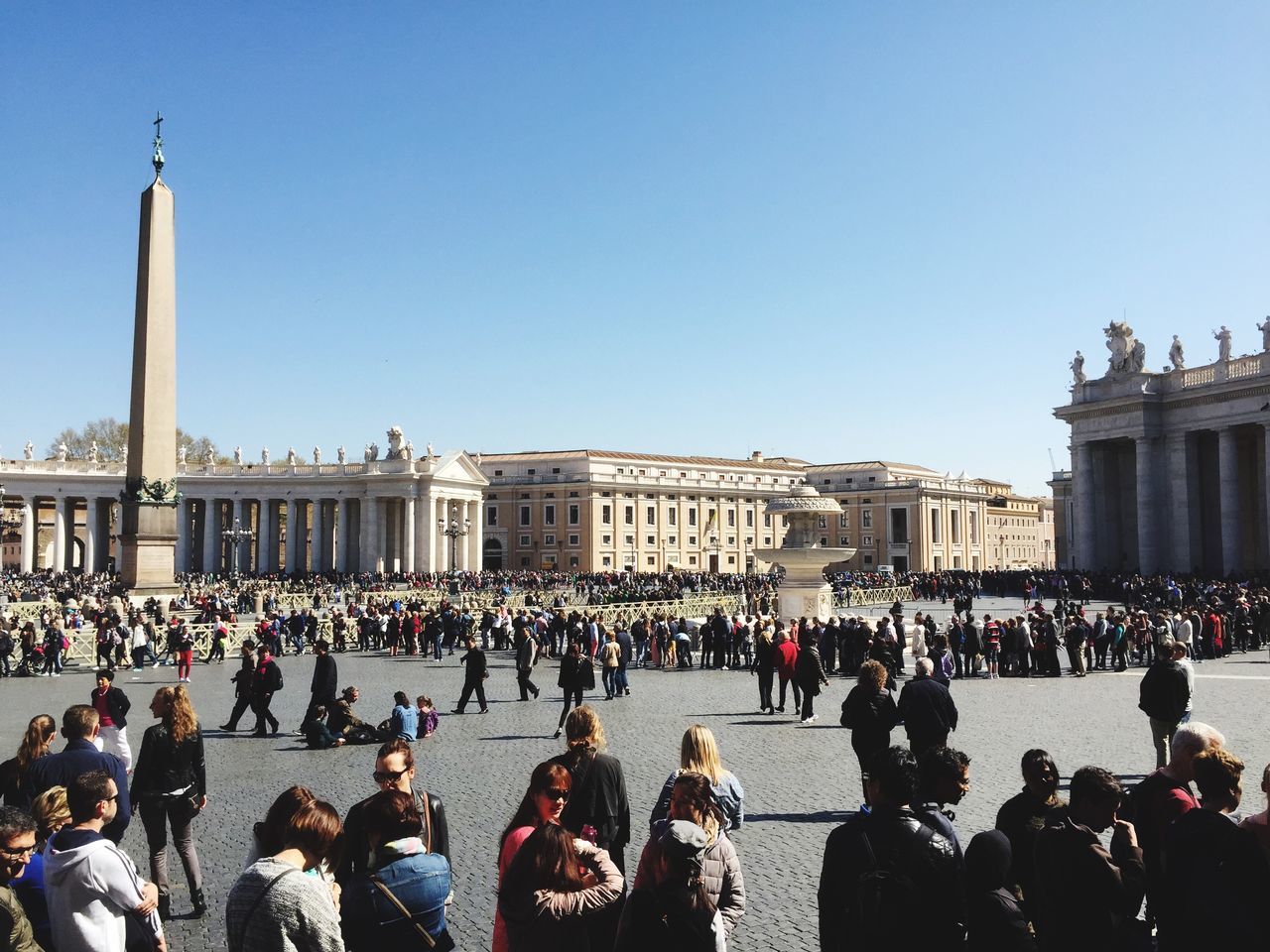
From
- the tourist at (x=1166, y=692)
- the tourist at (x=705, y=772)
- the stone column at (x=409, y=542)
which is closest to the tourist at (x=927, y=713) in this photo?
the tourist at (x=1166, y=692)

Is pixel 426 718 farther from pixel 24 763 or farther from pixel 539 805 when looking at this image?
pixel 539 805

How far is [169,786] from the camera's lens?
6266 millimetres

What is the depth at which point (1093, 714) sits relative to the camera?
13.9m

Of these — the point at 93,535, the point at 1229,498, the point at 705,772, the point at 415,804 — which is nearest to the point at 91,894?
the point at 415,804

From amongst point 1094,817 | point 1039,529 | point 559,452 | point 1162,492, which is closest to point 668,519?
point 559,452

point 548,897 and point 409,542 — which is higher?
point 409,542

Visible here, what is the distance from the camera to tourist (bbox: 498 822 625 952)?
367 cm

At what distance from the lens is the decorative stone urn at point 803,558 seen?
81.9 ft

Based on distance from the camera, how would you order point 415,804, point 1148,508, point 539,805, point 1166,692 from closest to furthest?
point 415,804 → point 539,805 → point 1166,692 → point 1148,508

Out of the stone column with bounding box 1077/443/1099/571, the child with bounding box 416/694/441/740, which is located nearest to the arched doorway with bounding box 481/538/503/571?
the stone column with bounding box 1077/443/1099/571

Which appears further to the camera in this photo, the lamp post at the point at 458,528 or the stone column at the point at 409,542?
the stone column at the point at 409,542

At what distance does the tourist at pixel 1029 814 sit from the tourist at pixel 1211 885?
1.60 feet

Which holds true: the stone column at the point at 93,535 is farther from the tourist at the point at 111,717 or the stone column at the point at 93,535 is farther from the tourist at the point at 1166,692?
the tourist at the point at 1166,692

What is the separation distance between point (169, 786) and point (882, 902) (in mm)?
4556
